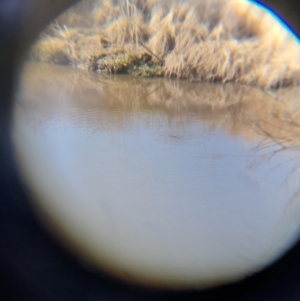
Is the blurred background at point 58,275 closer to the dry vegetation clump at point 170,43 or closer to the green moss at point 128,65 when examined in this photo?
the dry vegetation clump at point 170,43

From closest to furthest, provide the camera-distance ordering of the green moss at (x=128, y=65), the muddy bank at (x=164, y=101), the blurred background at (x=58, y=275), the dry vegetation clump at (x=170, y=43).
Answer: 1. the blurred background at (x=58, y=275)
2. the muddy bank at (x=164, y=101)
3. the dry vegetation clump at (x=170, y=43)
4. the green moss at (x=128, y=65)

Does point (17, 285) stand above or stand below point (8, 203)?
below

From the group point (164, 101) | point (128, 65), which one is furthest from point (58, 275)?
point (128, 65)

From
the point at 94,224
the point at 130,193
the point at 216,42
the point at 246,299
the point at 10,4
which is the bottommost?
the point at 246,299

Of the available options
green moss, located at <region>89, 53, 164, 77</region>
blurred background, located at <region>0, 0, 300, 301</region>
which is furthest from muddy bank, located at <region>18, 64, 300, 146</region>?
blurred background, located at <region>0, 0, 300, 301</region>

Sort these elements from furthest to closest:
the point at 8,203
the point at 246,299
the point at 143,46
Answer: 1. the point at 143,46
2. the point at 8,203
3. the point at 246,299

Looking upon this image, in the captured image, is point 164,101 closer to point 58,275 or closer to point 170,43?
point 170,43

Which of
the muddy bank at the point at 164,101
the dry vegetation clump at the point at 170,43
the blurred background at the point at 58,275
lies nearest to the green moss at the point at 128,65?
the dry vegetation clump at the point at 170,43

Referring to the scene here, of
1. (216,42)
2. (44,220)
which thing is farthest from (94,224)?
(216,42)

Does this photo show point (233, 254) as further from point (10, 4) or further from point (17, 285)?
point (10, 4)
